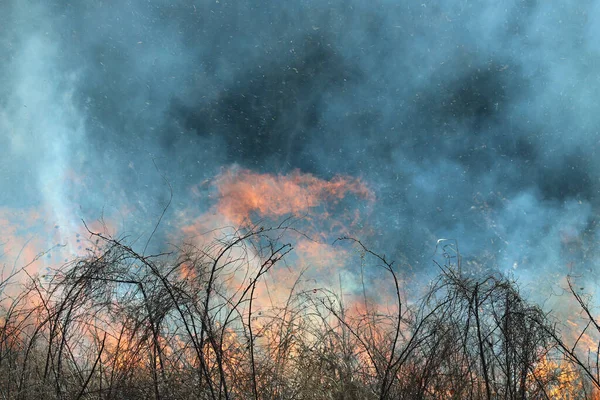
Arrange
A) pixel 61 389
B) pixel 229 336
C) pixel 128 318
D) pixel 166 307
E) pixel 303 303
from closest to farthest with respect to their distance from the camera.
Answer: pixel 166 307, pixel 128 318, pixel 61 389, pixel 229 336, pixel 303 303

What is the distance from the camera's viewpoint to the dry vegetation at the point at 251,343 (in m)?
3.43

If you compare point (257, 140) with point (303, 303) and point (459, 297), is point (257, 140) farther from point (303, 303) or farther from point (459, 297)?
point (459, 297)

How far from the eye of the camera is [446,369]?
3625 millimetres

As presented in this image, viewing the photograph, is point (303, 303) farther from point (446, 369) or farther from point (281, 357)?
point (446, 369)

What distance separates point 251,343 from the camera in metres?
3.30

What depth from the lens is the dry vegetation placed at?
3.43 metres

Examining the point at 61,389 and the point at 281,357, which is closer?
the point at 61,389

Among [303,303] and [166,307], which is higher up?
[303,303]

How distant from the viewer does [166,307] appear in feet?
11.0

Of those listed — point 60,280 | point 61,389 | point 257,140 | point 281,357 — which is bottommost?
point 61,389

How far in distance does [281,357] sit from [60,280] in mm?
1725

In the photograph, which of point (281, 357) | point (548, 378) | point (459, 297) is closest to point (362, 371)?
point (281, 357)

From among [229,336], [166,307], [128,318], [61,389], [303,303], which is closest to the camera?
[166,307]

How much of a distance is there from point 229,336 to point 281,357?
477 mm
